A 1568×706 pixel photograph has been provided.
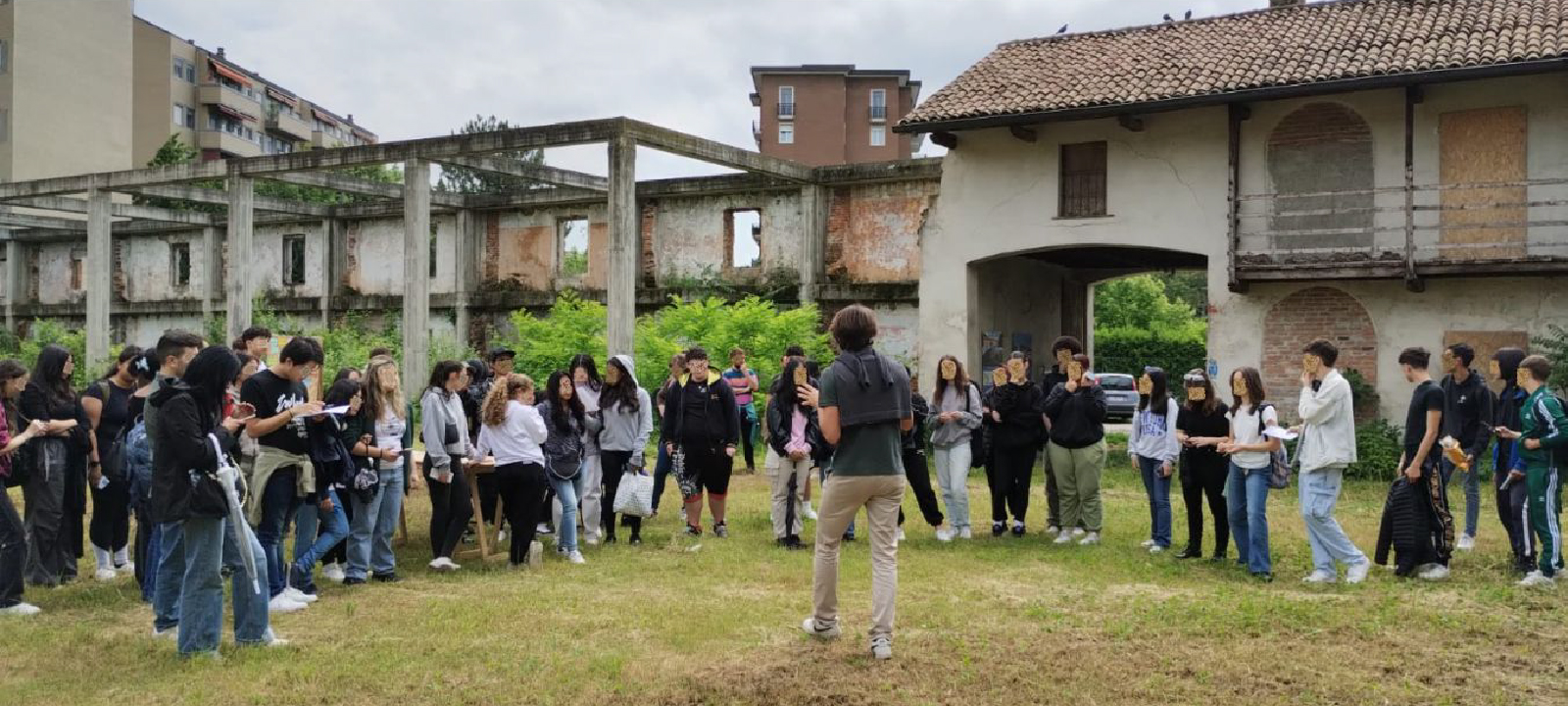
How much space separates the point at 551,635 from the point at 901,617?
216 cm

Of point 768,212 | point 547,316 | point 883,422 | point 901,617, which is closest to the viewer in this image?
point 883,422

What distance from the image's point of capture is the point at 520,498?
9.31 m

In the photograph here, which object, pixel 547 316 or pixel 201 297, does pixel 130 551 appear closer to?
pixel 547 316

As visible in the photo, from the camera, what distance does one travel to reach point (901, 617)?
291 inches

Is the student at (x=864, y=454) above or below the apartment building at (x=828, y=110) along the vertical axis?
below

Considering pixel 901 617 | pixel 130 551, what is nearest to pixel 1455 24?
pixel 901 617

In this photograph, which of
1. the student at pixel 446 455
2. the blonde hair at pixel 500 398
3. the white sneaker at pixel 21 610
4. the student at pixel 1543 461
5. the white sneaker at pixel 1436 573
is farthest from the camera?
the blonde hair at pixel 500 398

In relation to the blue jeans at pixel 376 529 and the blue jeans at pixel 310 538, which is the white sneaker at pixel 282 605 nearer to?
the blue jeans at pixel 310 538

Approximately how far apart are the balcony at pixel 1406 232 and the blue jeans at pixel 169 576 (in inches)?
601

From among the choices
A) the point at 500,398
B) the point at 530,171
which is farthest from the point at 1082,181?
the point at 500,398

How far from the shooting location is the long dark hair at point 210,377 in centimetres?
622

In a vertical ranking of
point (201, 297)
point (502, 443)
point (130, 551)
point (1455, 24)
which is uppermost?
point (1455, 24)

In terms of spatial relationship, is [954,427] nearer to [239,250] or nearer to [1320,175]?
[1320,175]

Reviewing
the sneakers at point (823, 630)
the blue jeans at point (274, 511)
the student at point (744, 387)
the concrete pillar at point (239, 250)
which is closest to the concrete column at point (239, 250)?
the concrete pillar at point (239, 250)
